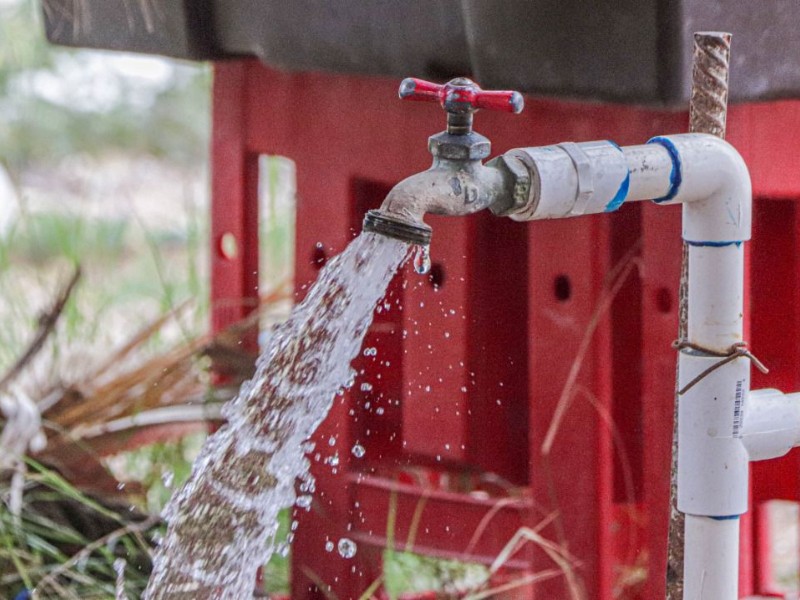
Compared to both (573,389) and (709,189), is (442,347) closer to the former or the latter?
(573,389)

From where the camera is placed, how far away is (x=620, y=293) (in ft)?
5.45

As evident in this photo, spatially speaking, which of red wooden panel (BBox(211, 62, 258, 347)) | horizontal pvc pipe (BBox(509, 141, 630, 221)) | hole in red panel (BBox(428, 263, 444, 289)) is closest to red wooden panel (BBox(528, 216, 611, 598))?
hole in red panel (BBox(428, 263, 444, 289))

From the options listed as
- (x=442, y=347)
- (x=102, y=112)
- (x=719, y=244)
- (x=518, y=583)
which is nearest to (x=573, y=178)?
(x=719, y=244)

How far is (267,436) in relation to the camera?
124 centimetres

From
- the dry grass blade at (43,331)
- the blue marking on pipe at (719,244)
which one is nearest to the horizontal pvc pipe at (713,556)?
the blue marking on pipe at (719,244)

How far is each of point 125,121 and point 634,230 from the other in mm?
3304

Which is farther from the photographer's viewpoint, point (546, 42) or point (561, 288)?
point (561, 288)

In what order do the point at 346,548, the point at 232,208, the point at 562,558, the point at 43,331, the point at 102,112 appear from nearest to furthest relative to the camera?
the point at 562,558, the point at 346,548, the point at 232,208, the point at 43,331, the point at 102,112

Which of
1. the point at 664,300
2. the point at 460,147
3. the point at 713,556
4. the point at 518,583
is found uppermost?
the point at 460,147

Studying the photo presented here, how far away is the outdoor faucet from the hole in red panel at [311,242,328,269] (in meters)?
0.68

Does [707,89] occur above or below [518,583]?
above

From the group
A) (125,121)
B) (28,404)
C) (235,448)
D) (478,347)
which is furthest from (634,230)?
(125,121)

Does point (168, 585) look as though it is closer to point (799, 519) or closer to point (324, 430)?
point (324, 430)

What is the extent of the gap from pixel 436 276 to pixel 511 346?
0.13 metres
